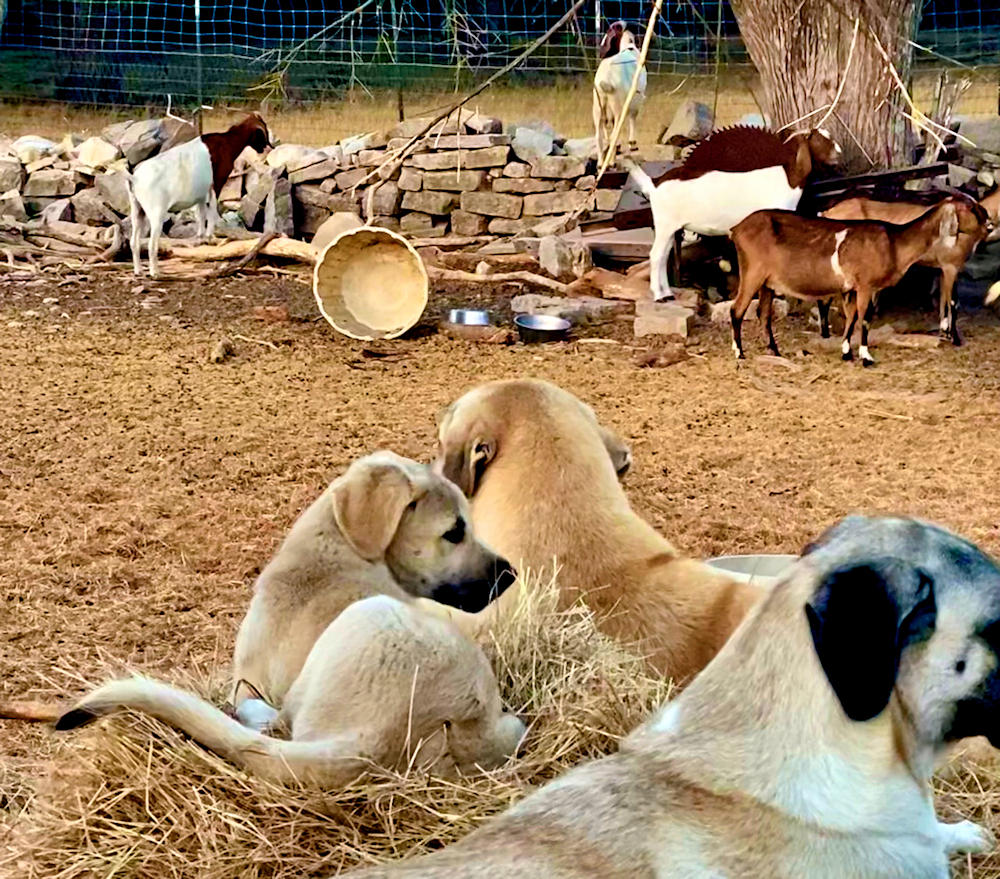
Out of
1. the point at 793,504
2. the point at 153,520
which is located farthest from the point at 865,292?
the point at 153,520

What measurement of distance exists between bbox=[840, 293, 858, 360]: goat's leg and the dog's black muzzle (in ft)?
21.4

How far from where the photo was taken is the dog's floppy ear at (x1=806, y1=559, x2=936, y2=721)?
Answer: 2129 mm

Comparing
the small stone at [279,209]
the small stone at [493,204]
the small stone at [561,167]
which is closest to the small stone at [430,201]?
the small stone at [493,204]

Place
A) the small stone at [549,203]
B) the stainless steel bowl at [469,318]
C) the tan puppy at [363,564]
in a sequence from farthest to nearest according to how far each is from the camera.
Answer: the small stone at [549,203]
the stainless steel bowl at [469,318]
the tan puppy at [363,564]

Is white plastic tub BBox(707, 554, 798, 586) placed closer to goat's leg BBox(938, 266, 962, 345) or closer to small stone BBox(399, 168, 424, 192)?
goat's leg BBox(938, 266, 962, 345)

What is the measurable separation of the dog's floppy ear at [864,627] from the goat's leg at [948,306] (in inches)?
326

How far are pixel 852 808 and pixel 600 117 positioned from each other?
1370 centimetres

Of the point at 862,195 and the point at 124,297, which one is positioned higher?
the point at 862,195

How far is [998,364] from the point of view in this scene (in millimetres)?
9359

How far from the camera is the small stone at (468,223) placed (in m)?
15.5

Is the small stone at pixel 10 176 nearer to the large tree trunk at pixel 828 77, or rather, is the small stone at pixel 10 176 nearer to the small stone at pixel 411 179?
the small stone at pixel 411 179

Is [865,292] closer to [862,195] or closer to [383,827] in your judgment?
[862,195]

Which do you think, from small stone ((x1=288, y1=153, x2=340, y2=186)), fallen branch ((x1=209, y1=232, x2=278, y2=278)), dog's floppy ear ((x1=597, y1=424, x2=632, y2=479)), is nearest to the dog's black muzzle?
dog's floppy ear ((x1=597, y1=424, x2=632, y2=479))

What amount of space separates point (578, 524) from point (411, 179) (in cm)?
1256
